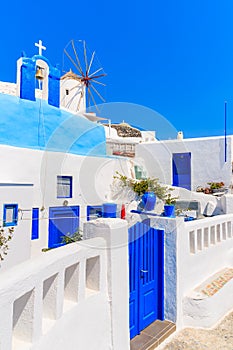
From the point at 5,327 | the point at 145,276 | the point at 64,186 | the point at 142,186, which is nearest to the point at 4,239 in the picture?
the point at 64,186

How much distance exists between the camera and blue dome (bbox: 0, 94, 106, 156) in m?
8.45

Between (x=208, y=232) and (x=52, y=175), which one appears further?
(x=52, y=175)

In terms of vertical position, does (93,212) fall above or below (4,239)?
above

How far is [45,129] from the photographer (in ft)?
30.9

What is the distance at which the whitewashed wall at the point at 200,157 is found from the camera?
16.6 meters

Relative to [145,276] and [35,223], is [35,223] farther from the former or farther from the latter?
[145,276]

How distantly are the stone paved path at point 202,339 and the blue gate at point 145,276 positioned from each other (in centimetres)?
42

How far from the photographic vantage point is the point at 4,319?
5.98ft

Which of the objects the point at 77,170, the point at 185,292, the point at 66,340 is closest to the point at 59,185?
the point at 77,170

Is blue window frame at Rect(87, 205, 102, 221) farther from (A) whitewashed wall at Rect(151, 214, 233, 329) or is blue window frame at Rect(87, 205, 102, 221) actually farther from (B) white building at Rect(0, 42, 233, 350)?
(A) whitewashed wall at Rect(151, 214, 233, 329)

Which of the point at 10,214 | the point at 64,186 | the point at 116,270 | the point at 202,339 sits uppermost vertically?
the point at 64,186

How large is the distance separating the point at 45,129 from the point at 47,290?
24.9 feet

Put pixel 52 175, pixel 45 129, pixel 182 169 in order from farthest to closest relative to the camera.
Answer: pixel 182 169, pixel 45 129, pixel 52 175

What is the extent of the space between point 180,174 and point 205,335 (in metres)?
14.6
